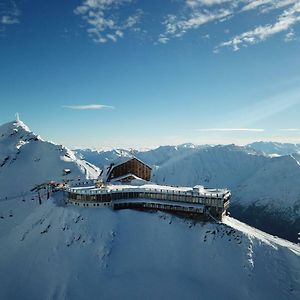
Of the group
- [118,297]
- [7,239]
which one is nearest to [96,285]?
[118,297]

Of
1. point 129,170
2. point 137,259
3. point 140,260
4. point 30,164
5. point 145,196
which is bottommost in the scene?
point 140,260

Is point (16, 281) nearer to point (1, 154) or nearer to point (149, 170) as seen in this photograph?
point (149, 170)

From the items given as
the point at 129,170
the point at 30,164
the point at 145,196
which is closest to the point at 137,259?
the point at 145,196

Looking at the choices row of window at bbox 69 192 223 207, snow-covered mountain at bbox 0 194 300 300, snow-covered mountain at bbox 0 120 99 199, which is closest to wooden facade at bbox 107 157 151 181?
row of window at bbox 69 192 223 207

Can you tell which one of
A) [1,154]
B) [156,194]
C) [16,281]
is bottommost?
[16,281]

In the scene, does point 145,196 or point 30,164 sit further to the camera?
point 30,164

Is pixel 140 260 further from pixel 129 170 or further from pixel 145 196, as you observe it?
pixel 129 170

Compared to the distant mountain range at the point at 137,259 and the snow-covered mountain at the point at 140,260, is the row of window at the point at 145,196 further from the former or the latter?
the snow-covered mountain at the point at 140,260
